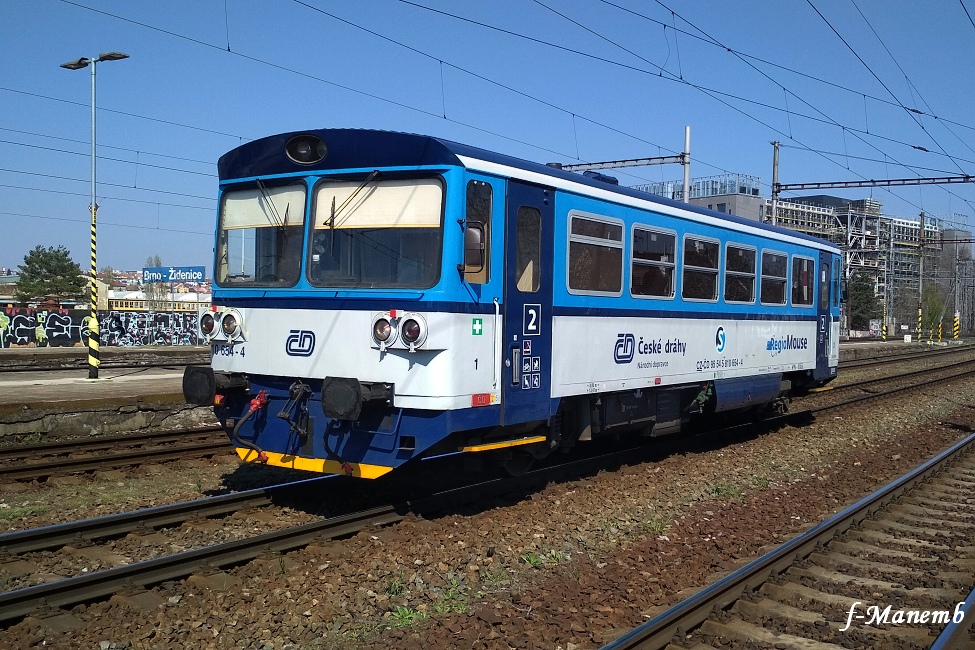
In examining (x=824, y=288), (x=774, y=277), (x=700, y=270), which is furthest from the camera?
(x=824, y=288)

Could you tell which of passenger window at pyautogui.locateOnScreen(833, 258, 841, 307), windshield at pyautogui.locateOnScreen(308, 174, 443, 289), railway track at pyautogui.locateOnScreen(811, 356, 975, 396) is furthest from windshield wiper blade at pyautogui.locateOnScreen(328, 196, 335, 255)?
railway track at pyautogui.locateOnScreen(811, 356, 975, 396)

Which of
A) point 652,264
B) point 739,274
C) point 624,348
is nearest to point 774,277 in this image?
point 739,274

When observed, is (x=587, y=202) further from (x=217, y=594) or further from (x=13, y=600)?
(x=13, y=600)

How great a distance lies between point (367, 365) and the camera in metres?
6.94

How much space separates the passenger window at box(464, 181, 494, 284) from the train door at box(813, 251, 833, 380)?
930 centimetres

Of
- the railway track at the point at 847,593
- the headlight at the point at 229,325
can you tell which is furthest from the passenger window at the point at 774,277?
the headlight at the point at 229,325

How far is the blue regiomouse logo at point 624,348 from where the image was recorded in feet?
29.6

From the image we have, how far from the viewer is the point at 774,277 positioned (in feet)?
42.0

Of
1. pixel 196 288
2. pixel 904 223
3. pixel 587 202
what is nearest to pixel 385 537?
pixel 587 202

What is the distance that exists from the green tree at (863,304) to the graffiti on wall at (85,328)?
57040mm

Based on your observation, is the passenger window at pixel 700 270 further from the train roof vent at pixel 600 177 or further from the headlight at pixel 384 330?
the headlight at pixel 384 330

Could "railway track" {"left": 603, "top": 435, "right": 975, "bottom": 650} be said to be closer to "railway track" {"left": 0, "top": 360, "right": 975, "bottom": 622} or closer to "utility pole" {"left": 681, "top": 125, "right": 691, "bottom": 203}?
"railway track" {"left": 0, "top": 360, "right": 975, "bottom": 622}

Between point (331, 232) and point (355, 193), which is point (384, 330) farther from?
point (355, 193)

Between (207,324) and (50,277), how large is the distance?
6183 centimetres
